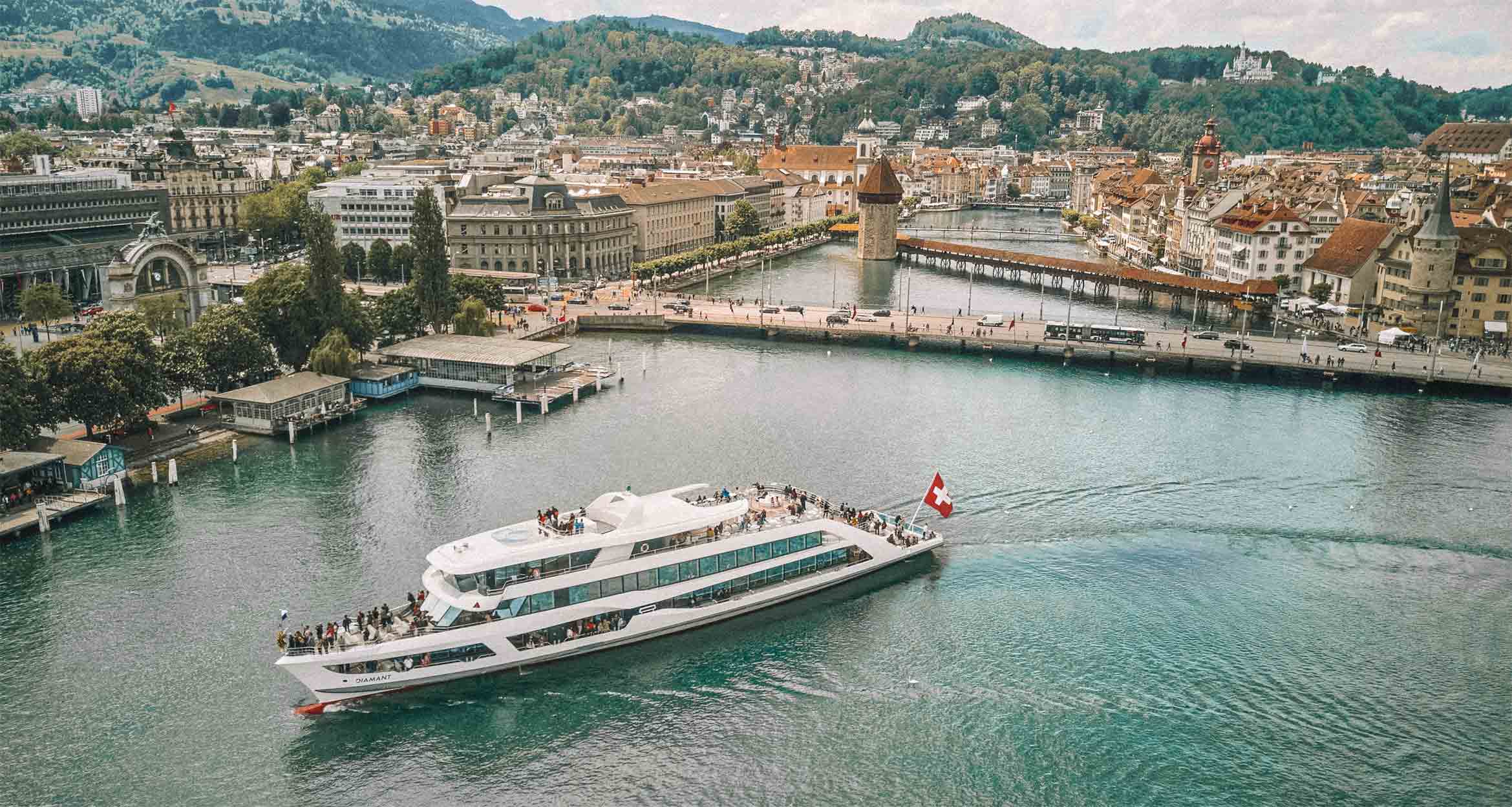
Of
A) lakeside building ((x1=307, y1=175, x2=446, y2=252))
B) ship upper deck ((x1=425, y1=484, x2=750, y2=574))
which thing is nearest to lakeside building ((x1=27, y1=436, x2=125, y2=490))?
ship upper deck ((x1=425, y1=484, x2=750, y2=574))

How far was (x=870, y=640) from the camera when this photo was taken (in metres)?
32.7

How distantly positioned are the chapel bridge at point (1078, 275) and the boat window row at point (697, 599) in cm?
6636

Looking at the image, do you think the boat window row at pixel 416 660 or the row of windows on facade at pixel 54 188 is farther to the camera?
the row of windows on facade at pixel 54 188

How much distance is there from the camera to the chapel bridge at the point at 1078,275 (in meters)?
91.2

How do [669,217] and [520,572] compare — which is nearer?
[520,572]

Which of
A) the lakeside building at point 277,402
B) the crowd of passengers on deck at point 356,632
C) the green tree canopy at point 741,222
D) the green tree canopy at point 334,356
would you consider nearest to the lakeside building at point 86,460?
the lakeside building at point 277,402

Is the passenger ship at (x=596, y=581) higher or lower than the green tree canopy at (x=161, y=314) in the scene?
lower

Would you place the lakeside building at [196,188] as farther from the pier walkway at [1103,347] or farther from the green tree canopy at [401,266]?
the pier walkway at [1103,347]

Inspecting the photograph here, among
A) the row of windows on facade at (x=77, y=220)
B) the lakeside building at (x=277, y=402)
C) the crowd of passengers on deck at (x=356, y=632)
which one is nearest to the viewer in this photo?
the crowd of passengers on deck at (x=356, y=632)

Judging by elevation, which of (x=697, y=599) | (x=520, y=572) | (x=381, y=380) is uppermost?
(x=381, y=380)

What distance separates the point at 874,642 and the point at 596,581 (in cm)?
845

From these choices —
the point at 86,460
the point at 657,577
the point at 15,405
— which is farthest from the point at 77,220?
the point at 657,577

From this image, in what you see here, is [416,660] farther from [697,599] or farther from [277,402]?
[277,402]

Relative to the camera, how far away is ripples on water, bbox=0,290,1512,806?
26156mm
